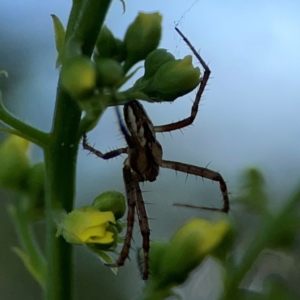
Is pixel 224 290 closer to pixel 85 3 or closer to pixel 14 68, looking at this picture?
pixel 85 3

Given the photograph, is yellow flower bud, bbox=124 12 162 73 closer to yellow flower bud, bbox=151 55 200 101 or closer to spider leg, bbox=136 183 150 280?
yellow flower bud, bbox=151 55 200 101

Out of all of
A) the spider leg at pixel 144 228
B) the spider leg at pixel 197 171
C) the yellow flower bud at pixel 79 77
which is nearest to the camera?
the yellow flower bud at pixel 79 77

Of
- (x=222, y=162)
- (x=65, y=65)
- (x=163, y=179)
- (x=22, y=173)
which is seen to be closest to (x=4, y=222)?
(x=163, y=179)

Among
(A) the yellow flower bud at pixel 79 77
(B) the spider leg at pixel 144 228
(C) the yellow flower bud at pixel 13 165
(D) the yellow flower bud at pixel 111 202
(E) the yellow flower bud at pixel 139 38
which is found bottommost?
(B) the spider leg at pixel 144 228

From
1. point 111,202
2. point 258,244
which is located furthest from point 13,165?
point 258,244

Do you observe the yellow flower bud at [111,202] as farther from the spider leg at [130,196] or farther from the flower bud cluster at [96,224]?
the spider leg at [130,196]

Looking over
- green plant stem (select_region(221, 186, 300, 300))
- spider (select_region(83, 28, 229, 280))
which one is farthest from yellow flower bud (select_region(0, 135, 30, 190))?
green plant stem (select_region(221, 186, 300, 300))

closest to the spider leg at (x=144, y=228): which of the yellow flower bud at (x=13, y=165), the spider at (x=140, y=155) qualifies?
the spider at (x=140, y=155)

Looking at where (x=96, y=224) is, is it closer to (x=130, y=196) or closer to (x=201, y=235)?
(x=201, y=235)
